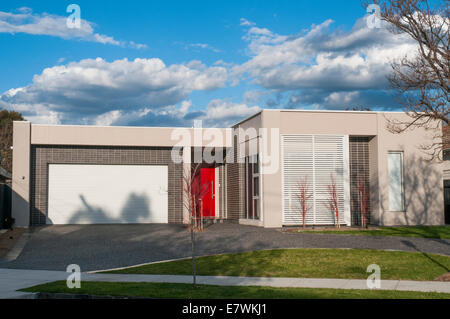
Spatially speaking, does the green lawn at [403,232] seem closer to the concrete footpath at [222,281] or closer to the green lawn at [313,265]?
the green lawn at [313,265]

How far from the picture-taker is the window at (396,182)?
67.2 ft

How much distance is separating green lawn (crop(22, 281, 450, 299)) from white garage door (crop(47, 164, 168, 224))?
1298 centimetres

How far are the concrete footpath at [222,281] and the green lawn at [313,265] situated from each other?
24.1 inches

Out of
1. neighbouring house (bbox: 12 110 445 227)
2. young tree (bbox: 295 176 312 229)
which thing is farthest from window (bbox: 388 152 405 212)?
young tree (bbox: 295 176 312 229)

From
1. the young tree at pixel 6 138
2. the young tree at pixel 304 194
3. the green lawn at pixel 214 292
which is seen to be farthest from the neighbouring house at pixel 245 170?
the young tree at pixel 6 138

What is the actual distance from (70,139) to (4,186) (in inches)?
137

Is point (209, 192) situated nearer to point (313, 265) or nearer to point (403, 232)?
point (403, 232)

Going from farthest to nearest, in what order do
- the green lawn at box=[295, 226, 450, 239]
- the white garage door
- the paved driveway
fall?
the white garage door → the green lawn at box=[295, 226, 450, 239] → the paved driveway

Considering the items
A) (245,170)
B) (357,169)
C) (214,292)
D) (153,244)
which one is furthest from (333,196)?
(214,292)

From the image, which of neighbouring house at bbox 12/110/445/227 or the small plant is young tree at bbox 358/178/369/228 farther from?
the small plant

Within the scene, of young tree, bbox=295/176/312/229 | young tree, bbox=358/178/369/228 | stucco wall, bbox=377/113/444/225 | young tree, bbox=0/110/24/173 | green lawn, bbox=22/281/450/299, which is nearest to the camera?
green lawn, bbox=22/281/450/299

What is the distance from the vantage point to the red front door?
26.0 m

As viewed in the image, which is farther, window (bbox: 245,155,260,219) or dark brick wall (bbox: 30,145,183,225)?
dark brick wall (bbox: 30,145,183,225)
